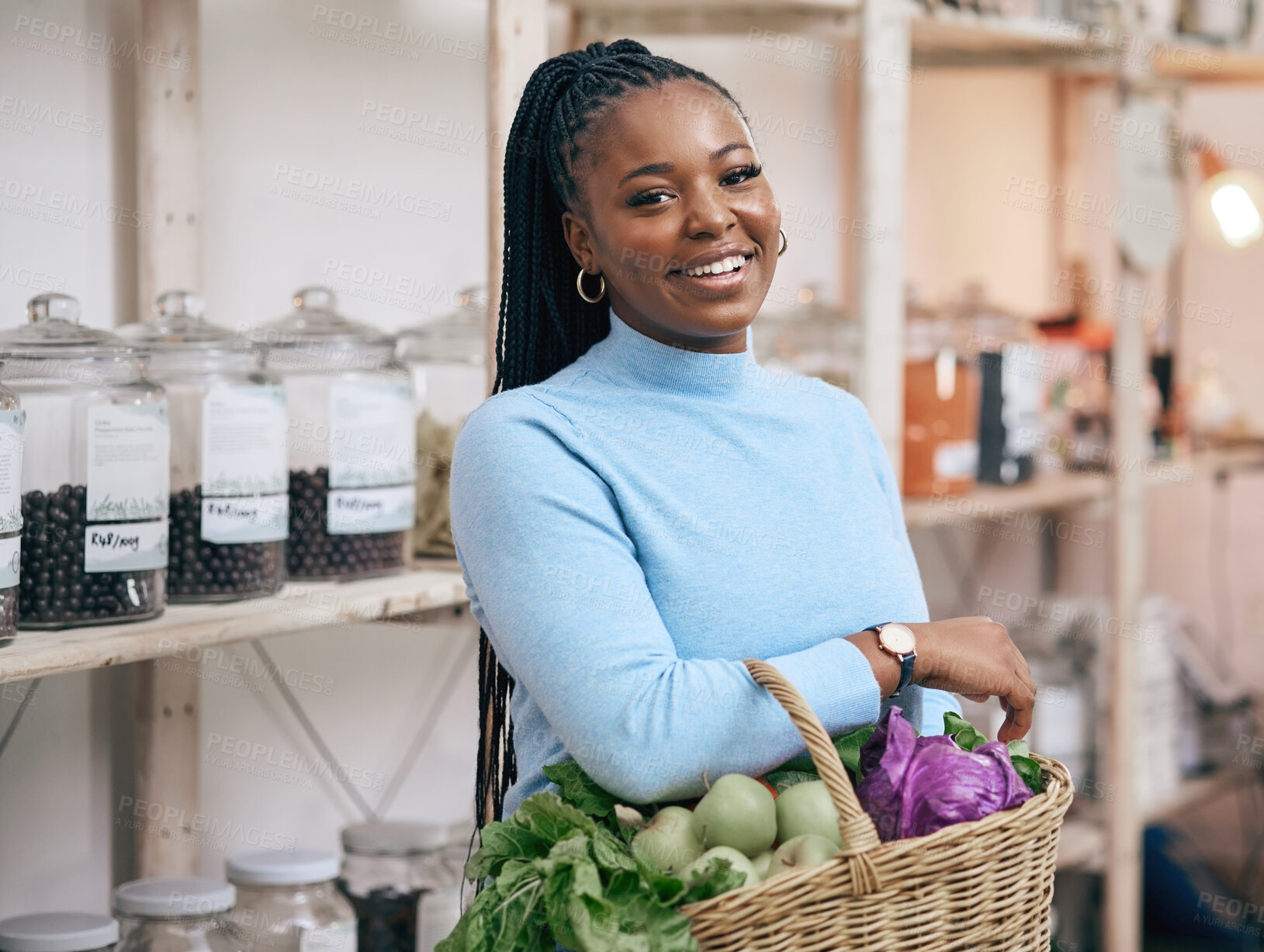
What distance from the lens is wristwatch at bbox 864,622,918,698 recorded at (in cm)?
101

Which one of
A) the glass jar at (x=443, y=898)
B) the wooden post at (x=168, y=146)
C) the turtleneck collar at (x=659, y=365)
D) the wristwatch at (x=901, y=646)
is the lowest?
the glass jar at (x=443, y=898)

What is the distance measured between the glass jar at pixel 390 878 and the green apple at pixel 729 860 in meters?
0.87

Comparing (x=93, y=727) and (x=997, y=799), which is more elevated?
(x=997, y=799)

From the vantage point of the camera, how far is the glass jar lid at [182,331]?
4.38 feet

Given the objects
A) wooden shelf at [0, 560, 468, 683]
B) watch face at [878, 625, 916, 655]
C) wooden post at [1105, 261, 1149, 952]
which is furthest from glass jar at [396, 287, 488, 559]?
wooden post at [1105, 261, 1149, 952]

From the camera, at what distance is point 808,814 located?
0.91m

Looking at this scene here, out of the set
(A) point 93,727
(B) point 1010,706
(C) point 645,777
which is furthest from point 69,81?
(B) point 1010,706

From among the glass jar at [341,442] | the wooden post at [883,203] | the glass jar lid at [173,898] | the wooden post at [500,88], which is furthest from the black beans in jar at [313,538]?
the wooden post at [883,203]

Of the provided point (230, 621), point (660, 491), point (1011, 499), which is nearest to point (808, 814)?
point (660, 491)

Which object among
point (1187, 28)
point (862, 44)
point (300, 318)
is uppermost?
point (1187, 28)

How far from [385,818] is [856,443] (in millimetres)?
1081

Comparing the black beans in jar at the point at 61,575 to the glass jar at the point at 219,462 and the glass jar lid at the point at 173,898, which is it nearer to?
the glass jar at the point at 219,462

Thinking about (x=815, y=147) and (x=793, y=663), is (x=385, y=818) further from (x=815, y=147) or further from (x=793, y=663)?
(x=815, y=147)

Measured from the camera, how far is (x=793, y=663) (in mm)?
974
